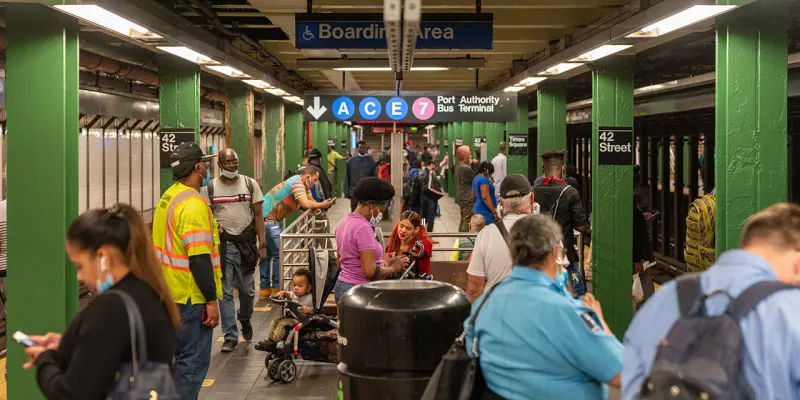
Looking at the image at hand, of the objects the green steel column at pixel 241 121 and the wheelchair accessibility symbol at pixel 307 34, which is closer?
the wheelchair accessibility symbol at pixel 307 34

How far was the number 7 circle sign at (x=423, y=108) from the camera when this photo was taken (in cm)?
1193

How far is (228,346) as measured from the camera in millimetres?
8648

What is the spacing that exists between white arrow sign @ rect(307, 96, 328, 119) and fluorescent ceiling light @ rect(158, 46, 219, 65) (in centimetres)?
312

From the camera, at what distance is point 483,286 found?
5.14 meters

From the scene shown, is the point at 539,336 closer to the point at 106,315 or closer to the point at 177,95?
the point at 106,315

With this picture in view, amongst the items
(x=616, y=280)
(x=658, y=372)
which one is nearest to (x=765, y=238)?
(x=658, y=372)

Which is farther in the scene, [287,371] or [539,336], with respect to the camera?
[287,371]

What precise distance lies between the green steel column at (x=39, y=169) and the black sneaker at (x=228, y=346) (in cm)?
248

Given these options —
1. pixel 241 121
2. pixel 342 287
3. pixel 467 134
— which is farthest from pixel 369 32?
pixel 467 134

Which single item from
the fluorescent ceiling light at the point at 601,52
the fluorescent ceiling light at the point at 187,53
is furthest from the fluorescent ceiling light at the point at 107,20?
the fluorescent ceiling light at the point at 601,52

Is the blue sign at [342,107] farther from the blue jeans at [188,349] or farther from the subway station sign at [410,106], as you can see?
the blue jeans at [188,349]

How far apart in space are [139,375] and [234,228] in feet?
17.9

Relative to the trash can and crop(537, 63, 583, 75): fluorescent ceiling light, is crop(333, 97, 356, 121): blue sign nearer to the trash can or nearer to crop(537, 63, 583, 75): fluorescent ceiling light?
crop(537, 63, 583, 75): fluorescent ceiling light

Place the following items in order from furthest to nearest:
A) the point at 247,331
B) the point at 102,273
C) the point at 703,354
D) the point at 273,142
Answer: the point at 273,142 → the point at 247,331 → the point at 102,273 → the point at 703,354
